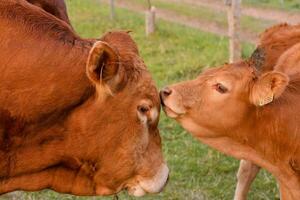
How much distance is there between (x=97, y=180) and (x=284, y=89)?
5.89 ft

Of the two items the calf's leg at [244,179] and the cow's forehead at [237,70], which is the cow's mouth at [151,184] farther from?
the calf's leg at [244,179]

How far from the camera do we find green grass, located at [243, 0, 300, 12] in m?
18.0

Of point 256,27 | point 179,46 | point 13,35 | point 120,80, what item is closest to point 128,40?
point 120,80

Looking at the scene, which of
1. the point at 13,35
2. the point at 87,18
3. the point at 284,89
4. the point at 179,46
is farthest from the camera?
the point at 87,18

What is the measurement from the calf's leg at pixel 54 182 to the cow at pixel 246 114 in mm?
1408

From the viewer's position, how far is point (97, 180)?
3.80 m

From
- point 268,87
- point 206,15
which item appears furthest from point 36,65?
point 206,15

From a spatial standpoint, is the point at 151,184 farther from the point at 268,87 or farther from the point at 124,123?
the point at 268,87

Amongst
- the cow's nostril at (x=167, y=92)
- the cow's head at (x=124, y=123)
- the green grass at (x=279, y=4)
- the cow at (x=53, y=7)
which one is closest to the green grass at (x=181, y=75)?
the cow's nostril at (x=167, y=92)

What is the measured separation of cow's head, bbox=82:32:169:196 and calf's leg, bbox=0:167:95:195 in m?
0.08

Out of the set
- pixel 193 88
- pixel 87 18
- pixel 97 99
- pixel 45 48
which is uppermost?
pixel 45 48

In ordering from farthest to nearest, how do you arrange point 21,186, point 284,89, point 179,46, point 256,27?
point 256,27, point 179,46, point 284,89, point 21,186

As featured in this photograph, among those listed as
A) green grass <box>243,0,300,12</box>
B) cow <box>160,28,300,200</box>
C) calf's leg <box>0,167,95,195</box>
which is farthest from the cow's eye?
green grass <box>243,0,300,12</box>

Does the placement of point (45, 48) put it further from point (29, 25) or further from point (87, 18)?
point (87, 18)
